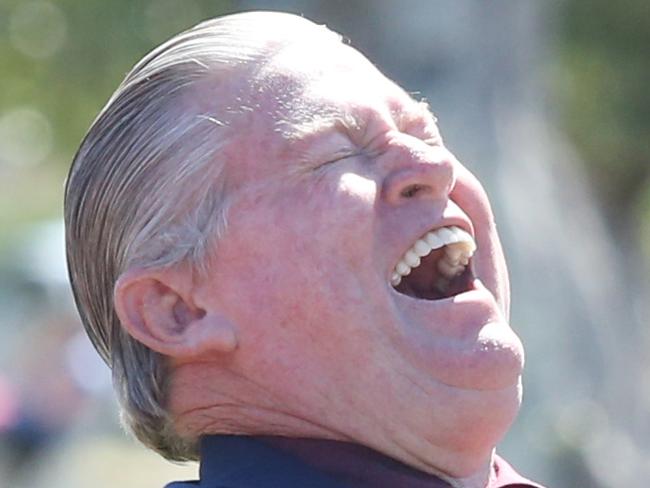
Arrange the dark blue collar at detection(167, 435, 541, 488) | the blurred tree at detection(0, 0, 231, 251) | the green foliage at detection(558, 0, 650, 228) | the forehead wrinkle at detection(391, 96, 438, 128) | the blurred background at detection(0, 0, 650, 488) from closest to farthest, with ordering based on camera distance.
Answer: the dark blue collar at detection(167, 435, 541, 488) → the forehead wrinkle at detection(391, 96, 438, 128) → the blurred background at detection(0, 0, 650, 488) → the blurred tree at detection(0, 0, 231, 251) → the green foliage at detection(558, 0, 650, 228)

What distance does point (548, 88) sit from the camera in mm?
10148

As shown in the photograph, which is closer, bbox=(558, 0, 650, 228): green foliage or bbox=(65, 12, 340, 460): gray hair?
bbox=(65, 12, 340, 460): gray hair

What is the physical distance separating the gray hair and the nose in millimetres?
233

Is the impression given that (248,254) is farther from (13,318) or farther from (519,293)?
(13,318)

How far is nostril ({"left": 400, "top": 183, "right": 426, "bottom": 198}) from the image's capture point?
223cm

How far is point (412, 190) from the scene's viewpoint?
2244 millimetres

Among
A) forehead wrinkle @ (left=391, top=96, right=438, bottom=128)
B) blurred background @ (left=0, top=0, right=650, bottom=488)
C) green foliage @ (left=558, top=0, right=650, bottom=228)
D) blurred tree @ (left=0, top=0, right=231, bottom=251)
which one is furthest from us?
green foliage @ (left=558, top=0, right=650, bottom=228)

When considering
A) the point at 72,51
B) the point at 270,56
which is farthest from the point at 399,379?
the point at 72,51

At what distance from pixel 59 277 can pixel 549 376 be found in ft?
26.8

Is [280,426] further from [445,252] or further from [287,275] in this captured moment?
[445,252]

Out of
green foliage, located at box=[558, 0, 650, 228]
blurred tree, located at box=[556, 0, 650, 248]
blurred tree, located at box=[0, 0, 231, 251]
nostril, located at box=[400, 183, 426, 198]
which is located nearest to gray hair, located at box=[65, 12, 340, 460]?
nostril, located at box=[400, 183, 426, 198]

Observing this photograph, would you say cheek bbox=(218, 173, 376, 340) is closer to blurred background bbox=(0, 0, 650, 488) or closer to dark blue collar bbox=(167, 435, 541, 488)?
dark blue collar bbox=(167, 435, 541, 488)

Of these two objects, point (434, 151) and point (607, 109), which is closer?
point (434, 151)

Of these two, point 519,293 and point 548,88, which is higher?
Answer: point 548,88
